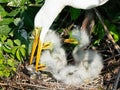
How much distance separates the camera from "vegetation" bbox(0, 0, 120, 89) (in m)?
3.88

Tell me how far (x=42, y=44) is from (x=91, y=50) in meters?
0.47

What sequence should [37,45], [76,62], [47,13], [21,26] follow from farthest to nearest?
[21,26], [76,62], [37,45], [47,13]

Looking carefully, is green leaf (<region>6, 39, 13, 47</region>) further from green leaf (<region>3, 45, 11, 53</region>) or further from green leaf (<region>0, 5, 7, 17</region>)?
green leaf (<region>0, 5, 7, 17</region>)

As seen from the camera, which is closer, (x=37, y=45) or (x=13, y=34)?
(x=37, y=45)

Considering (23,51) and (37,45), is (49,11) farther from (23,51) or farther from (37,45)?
(23,51)

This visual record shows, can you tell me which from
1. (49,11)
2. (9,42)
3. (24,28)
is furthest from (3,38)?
(49,11)

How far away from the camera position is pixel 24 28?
157 inches

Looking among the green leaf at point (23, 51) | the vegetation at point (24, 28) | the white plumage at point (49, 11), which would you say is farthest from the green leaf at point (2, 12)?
the white plumage at point (49, 11)

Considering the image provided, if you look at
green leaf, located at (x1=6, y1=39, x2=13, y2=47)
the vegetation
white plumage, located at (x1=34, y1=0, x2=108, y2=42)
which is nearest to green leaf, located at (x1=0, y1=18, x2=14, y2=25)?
the vegetation

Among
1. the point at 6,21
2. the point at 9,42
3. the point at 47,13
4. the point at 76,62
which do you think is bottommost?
the point at 76,62

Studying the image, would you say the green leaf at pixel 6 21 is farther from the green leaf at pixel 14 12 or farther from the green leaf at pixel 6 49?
the green leaf at pixel 6 49

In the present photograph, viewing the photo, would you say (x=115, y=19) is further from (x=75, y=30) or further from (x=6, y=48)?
(x=6, y=48)

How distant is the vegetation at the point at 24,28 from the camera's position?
3883 millimetres

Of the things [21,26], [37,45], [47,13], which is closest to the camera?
[47,13]
